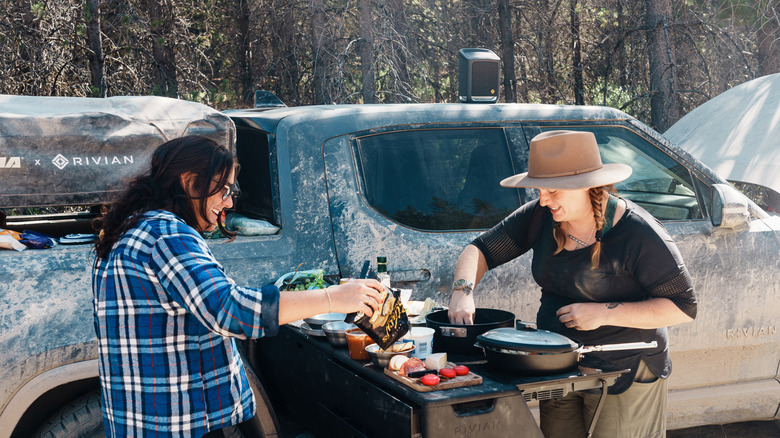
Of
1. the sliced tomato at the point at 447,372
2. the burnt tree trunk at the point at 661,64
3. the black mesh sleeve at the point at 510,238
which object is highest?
the burnt tree trunk at the point at 661,64

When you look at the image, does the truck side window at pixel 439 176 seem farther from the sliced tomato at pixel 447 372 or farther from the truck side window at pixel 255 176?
the sliced tomato at pixel 447 372

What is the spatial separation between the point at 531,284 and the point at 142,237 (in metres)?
2.16

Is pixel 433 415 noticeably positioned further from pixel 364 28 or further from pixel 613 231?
pixel 364 28

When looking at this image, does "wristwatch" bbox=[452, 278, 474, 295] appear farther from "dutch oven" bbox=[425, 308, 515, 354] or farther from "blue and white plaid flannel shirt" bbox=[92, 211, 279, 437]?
"blue and white plaid flannel shirt" bbox=[92, 211, 279, 437]

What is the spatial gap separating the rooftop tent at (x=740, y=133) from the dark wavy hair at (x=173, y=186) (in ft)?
17.0

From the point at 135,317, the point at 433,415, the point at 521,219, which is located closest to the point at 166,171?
the point at 135,317

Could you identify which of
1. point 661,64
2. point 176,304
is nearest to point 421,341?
point 176,304

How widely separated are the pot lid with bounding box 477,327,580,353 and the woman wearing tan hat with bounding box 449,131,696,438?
0.23 m

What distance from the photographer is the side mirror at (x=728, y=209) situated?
12.6ft

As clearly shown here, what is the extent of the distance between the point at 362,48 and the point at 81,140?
6.97 meters

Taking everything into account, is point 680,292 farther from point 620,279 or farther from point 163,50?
point 163,50

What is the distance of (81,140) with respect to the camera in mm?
3221

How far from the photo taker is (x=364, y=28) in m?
9.88

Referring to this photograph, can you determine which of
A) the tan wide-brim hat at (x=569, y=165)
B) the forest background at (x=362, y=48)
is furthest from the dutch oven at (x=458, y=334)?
the forest background at (x=362, y=48)
